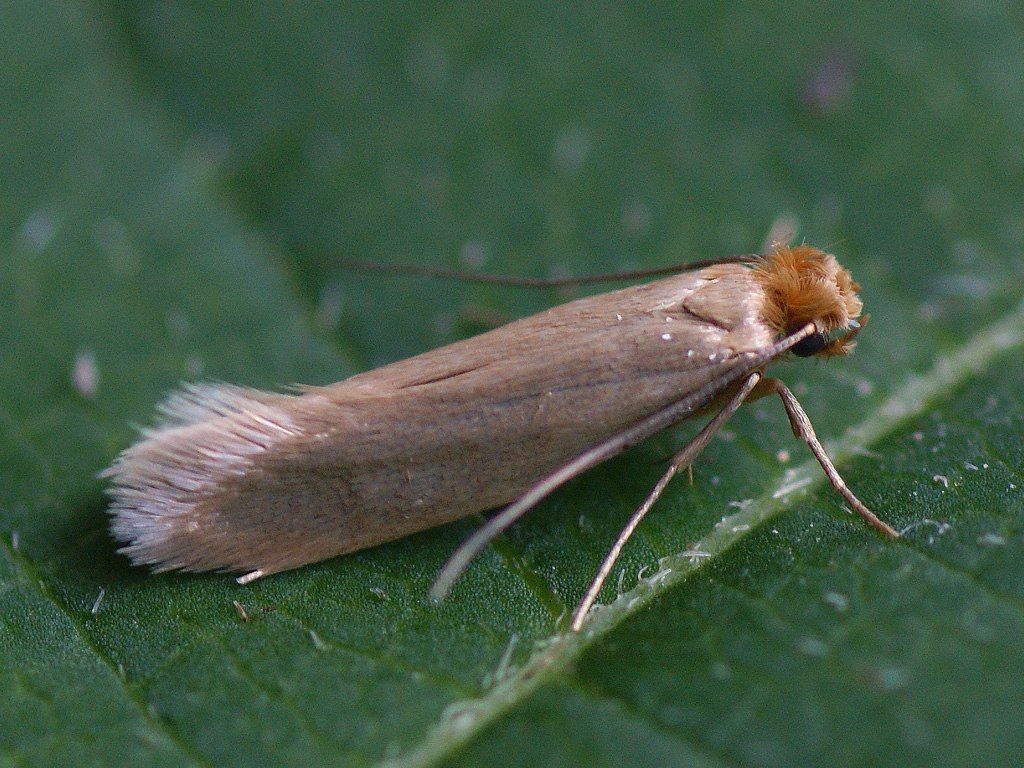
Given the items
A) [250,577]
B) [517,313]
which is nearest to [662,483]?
[517,313]

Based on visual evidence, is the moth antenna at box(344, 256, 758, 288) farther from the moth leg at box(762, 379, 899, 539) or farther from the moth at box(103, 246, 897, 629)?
the moth leg at box(762, 379, 899, 539)

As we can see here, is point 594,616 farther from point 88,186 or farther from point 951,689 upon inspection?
point 88,186

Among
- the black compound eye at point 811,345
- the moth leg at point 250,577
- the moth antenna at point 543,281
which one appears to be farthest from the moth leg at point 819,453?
the moth leg at point 250,577

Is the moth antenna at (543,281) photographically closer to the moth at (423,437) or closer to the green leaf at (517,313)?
the green leaf at (517,313)

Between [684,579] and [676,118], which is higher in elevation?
[676,118]

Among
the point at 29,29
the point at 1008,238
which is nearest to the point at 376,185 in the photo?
the point at 29,29
